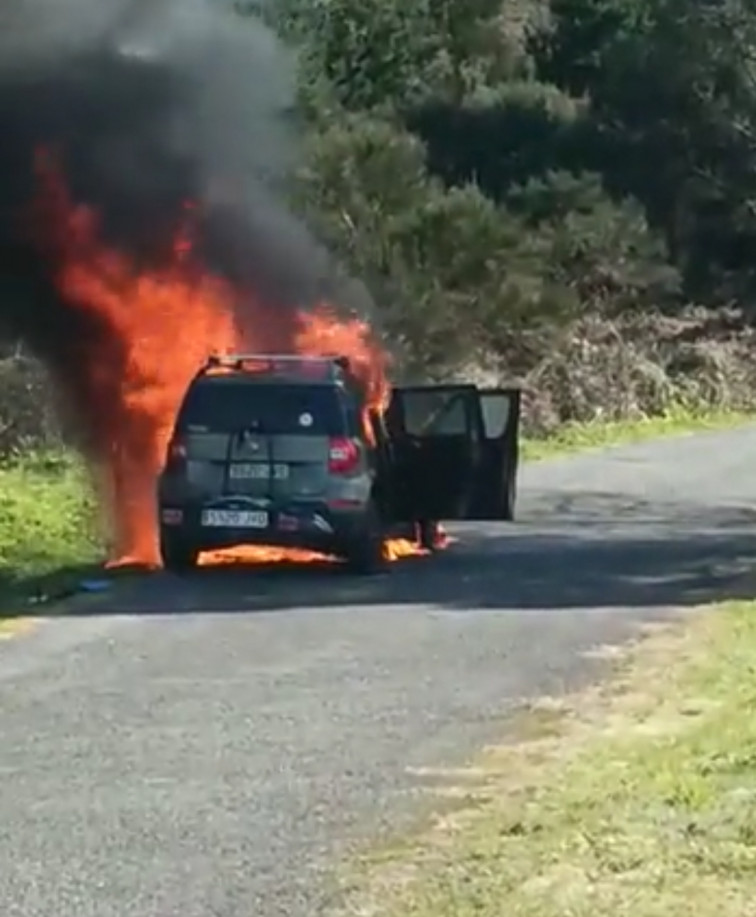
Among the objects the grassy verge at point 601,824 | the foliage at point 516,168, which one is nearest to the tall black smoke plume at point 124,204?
the foliage at point 516,168

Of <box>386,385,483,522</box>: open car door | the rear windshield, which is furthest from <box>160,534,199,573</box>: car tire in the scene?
<box>386,385,483,522</box>: open car door

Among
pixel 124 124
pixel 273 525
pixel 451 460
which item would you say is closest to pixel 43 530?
pixel 124 124

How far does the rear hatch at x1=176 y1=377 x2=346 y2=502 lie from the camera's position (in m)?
20.4

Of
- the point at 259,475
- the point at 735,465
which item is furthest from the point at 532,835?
the point at 735,465

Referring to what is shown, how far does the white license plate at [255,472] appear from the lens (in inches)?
802

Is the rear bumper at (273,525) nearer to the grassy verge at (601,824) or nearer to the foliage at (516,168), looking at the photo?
the grassy verge at (601,824)

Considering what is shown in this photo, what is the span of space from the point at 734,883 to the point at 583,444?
108 ft

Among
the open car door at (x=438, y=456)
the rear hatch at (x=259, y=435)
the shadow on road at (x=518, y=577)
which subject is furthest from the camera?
the open car door at (x=438, y=456)

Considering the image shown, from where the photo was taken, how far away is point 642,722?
40.8ft

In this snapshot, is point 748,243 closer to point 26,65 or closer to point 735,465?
point 735,465

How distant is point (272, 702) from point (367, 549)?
731 centimetres

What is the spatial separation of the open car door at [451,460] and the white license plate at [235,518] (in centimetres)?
162

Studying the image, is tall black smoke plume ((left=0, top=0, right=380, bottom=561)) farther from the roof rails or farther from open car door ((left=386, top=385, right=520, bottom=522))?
open car door ((left=386, top=385, right=520, bottom=522))

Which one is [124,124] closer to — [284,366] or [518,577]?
[284,366]
